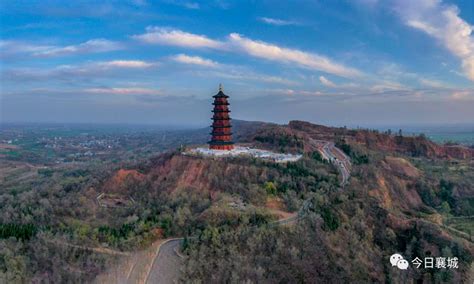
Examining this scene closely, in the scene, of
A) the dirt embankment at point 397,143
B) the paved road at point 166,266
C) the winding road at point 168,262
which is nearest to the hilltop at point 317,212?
the winding road at point 168,262

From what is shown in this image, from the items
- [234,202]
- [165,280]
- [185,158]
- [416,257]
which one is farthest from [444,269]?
[185,158]

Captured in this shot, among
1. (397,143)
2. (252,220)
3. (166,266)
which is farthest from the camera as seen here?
(397,143)

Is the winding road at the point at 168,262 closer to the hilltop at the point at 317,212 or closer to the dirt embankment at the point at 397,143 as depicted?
the hilltop at the point at 317,212

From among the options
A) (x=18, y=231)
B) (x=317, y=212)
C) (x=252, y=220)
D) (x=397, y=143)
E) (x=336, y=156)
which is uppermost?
(x=397, y=143)

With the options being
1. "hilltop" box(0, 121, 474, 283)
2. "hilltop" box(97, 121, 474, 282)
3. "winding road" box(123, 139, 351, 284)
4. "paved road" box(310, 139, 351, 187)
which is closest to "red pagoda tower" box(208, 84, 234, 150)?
"hilltop" box(0, 121, 474, 283)

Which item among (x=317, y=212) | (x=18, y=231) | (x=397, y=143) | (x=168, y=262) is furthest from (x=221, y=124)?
(x=397, y=143)

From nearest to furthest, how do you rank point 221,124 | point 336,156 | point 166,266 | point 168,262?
point 166,266 < point 168,262 < point 221,124 < point 336,156

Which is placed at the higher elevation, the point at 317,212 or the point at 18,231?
the point at 317,212

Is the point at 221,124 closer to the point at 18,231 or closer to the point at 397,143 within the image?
the point at 18,231
